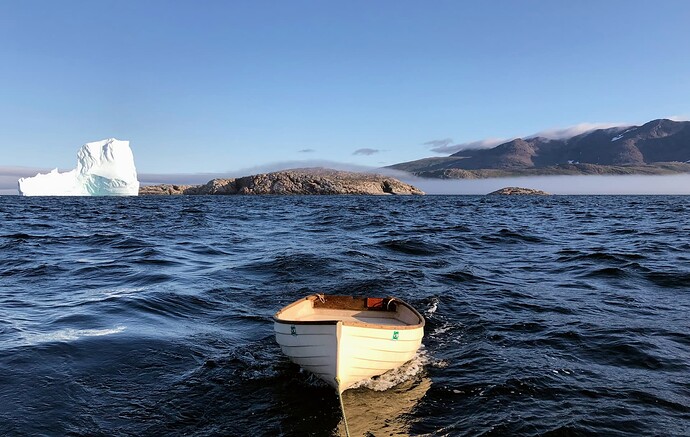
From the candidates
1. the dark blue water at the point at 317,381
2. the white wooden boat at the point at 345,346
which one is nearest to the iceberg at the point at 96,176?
the dark blue water at the point at 317,381

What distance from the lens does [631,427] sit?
A: 25.8ft

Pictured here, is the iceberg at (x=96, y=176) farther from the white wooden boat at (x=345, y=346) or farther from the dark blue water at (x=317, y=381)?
the white wooden boat at (x=345, y=346)

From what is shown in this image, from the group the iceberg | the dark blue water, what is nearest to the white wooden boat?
the dark blue water

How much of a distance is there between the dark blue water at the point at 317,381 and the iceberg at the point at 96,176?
4894 inches

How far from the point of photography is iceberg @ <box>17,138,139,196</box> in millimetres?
136750

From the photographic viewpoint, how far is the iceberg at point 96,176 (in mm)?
136750

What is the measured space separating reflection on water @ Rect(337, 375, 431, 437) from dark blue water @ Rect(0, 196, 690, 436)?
0.12 ft

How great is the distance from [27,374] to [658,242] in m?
35.6

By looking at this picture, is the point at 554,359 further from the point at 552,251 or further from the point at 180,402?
the point at 552,251

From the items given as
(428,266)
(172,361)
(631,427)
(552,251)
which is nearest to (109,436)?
(172,361)

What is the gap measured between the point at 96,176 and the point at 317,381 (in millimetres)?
155802

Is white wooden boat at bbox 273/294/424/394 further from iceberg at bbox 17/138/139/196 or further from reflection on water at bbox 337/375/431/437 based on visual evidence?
iceberg at bbox 17/138/139/196

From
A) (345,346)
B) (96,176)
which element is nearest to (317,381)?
(345,346)

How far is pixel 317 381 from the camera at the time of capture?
31.4ft
